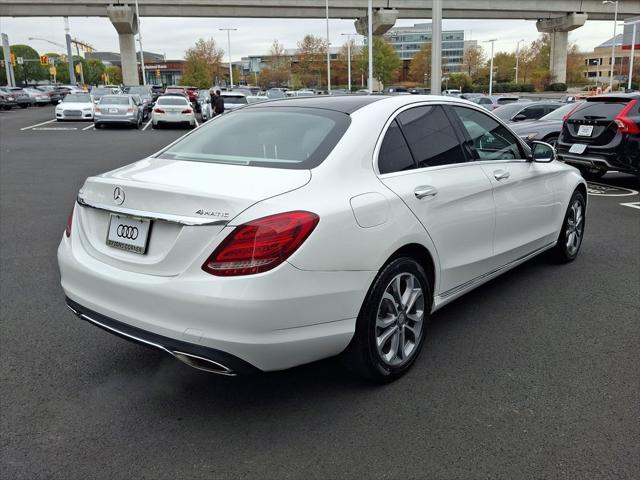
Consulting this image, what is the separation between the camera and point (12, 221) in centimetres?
825

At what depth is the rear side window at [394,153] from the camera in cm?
355

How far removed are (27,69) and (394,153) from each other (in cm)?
16375

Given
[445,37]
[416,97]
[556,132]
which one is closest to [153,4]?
[556,132]

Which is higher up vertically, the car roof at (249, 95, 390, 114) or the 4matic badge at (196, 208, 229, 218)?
the car roof at (249, 95, 390, 114)

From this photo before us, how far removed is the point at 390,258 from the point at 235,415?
1.19 metres

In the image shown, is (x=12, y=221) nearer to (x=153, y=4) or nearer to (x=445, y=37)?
(x=153, y=4)

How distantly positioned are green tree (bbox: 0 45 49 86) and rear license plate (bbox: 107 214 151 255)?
5467 inches

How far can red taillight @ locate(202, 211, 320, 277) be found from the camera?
2.78 meters

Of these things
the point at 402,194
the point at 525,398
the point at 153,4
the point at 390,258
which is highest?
the point at 153,4

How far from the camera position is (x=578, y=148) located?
10.5 metres

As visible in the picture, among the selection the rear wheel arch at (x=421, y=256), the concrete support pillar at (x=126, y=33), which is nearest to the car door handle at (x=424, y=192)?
the rear wheel arch at (x=421, y=256)

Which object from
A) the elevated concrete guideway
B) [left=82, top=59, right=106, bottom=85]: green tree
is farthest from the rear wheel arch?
[left=82, top=59, right=106, bottom=85]: green tree

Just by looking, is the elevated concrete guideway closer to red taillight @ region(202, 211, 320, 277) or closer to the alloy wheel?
the alloy wheel

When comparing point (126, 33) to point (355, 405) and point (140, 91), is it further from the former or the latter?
point (355, 405)
